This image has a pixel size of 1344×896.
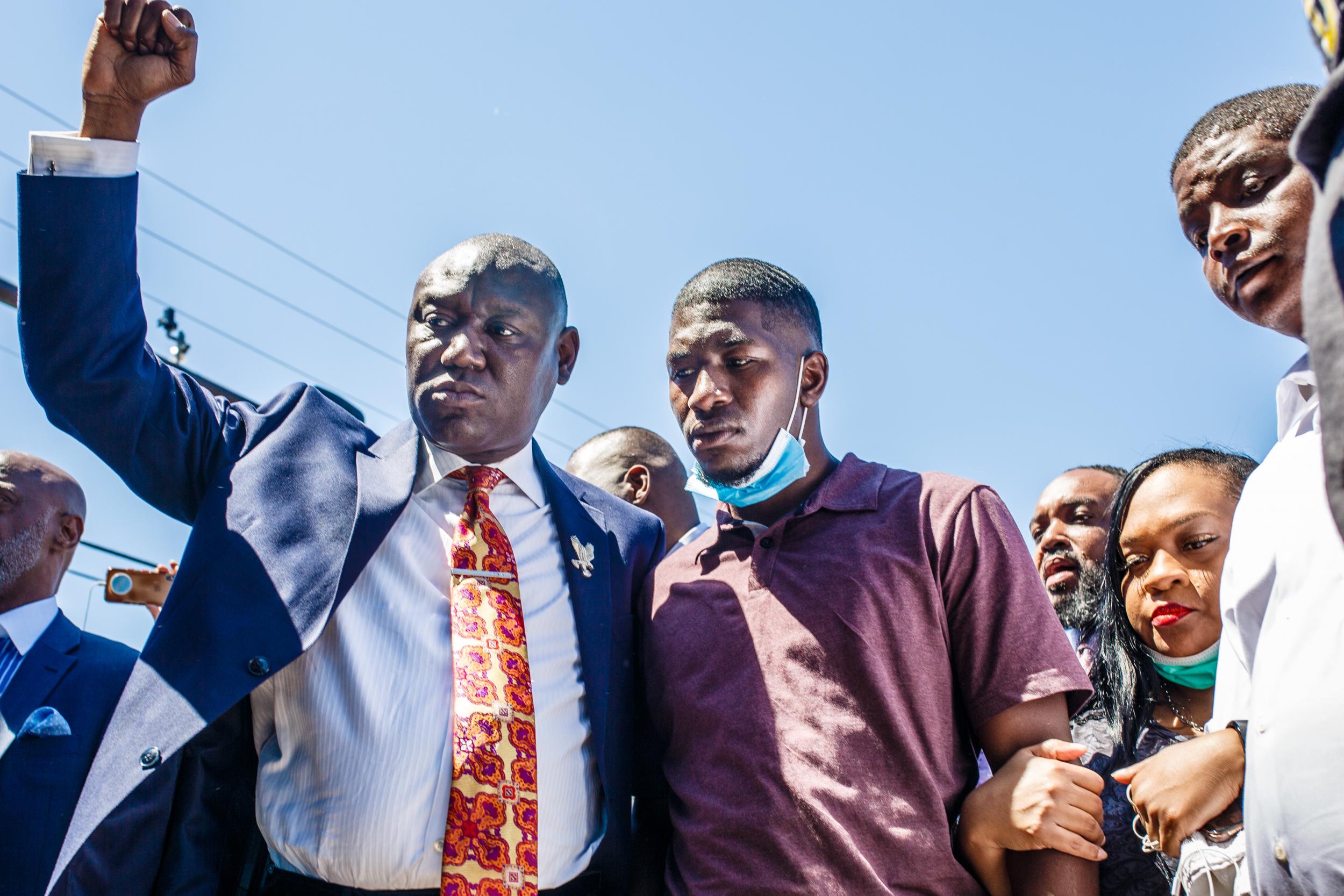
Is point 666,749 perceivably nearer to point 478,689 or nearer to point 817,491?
point 478,689

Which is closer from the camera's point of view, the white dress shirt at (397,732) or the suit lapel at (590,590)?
the white dress shirt at (397,732)

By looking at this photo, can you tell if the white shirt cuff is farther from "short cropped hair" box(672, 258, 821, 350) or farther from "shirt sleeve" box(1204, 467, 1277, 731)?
"shirt sleeve" box(1204, 467, 1277, 731)

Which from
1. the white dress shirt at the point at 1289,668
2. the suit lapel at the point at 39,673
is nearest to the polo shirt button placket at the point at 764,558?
the white dress shirt at the point at 1289,668

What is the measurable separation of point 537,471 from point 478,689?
896 millimetres

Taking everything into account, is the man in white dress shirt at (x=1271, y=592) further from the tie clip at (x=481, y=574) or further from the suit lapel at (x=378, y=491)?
the suit lapel at (x=378, y=491)

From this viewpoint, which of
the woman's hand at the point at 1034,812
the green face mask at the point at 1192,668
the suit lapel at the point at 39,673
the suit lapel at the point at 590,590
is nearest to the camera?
the woman's hand at the point at 1034,812

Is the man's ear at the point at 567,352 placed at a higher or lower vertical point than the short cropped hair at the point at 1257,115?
lower

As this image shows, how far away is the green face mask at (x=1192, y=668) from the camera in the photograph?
10.5ft

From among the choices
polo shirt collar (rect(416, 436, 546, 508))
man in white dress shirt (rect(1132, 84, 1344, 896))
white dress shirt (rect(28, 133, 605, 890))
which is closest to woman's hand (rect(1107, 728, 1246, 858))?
man in white dress shirt (rect(1132, 84, 1344, 896))

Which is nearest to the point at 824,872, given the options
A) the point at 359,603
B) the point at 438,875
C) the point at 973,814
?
the point at 973,814

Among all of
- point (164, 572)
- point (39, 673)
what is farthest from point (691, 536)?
point (164, 572)

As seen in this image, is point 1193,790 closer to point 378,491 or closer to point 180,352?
point 378,491

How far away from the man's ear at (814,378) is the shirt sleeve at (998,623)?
0.66 m

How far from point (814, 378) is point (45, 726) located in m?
2.59
